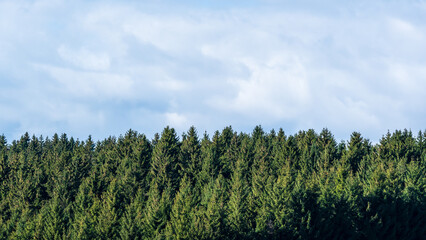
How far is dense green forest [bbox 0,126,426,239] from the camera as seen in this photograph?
2721 inches

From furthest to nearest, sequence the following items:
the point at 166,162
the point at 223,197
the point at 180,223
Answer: the point at 166,162, the point at 223,197, the point at 180,223

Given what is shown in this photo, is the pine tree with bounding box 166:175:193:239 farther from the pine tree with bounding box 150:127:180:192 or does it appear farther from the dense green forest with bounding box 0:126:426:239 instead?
the pine tree with bounding box 150:127:180:192

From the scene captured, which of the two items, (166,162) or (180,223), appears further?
(166,162)

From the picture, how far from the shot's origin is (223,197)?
265 ft

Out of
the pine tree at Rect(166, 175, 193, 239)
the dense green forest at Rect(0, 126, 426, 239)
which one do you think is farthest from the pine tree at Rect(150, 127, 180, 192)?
the pine tree at Rect(166, 175, 193, 239)

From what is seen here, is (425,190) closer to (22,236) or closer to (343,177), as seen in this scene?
(343,177)

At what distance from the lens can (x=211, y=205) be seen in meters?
68.7

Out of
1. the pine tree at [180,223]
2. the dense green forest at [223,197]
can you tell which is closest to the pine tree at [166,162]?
the dense green forest at [223,197]

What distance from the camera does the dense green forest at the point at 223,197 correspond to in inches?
2721

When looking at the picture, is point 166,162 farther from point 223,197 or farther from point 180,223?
point 180,223

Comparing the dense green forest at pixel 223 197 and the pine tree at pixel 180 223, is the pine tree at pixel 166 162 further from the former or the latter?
the pine tree at pixel 180 223

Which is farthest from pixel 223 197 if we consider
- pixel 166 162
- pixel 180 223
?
pixel 166 162

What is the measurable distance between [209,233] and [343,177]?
38416 mm

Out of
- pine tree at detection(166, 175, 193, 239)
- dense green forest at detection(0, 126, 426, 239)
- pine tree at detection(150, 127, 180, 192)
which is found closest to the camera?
pine tree at detection(166, 175, 193, 239)
